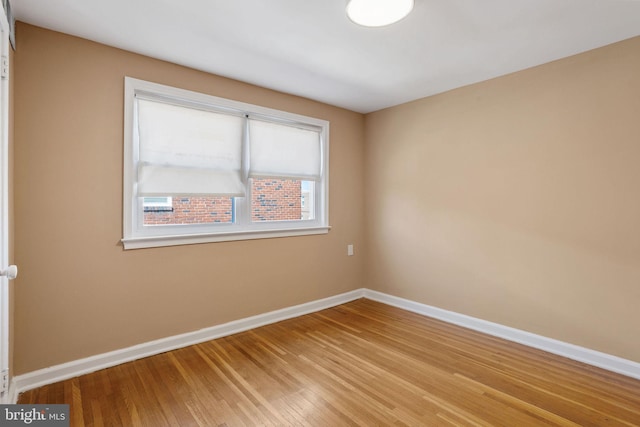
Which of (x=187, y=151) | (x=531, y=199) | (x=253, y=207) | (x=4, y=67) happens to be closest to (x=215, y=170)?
(x=187, y=151)

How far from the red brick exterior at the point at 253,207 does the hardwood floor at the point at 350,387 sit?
1.12 meters

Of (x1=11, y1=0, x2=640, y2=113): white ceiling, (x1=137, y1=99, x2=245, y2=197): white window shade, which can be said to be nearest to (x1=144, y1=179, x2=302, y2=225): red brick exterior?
(x1=137, y1=99, x2=245, y2=197): white window shade

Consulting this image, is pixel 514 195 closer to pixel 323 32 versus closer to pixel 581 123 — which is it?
pixel 581 123

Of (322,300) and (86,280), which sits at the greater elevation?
(86,280)

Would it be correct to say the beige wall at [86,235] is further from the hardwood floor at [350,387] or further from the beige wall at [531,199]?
the beige wall at [531,199]

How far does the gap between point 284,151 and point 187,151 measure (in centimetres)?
105

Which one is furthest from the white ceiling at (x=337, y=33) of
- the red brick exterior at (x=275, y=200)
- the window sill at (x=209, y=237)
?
the window sill at (x=209, y=237)

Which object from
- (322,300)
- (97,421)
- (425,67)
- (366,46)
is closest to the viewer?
(97,421)

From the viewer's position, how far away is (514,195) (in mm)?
2846

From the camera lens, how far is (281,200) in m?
3.53

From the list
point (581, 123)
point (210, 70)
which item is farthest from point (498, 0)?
point (210, 70)

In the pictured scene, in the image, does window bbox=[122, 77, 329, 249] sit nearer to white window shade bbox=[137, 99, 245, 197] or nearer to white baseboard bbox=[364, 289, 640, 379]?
white window shade bbox=[137, 99, 245, 197]

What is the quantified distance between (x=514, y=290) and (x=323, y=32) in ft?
8.88

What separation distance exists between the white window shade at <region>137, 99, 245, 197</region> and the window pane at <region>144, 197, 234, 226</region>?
99mm
